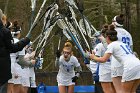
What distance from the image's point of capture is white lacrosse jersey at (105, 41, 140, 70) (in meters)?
8.94

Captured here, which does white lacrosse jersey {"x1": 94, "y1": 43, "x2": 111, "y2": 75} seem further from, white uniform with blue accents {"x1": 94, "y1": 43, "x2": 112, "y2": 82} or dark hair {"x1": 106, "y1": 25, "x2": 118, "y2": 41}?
dark hair {"x1": 106, "y1": 25, "x2": 118, "y2": 41}

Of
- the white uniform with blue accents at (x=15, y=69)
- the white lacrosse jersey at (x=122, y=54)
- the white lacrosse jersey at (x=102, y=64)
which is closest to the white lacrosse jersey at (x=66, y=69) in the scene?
the white lacrosse jersey at (x=102, y=64)

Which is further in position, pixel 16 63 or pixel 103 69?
pixel 103 69

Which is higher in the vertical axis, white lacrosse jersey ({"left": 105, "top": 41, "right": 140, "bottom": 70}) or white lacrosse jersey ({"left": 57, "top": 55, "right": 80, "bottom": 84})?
white lacrosse jersey ({"left": 105, "top": 41, "right": 140, "bottom": 70})

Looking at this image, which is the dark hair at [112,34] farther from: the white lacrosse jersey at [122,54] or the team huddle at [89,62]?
the white lacrosse jersey at [122,54]

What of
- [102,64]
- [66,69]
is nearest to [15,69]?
[102,64]

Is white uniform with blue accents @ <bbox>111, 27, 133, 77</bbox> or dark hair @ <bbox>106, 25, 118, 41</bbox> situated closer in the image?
dark hair @ <bbox>106, 25, 118, 41</bbox>

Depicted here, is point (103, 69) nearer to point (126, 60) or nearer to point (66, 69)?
point (66, 69)

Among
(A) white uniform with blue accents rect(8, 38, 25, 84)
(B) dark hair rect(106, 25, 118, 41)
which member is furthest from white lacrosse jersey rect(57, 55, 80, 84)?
(B) dark hair rect(106, 25, 118, 41)

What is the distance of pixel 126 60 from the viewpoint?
29.5 ft

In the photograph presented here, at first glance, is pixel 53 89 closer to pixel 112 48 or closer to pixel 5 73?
pixel 112 48

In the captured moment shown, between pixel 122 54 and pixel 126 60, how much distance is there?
5.5 inches

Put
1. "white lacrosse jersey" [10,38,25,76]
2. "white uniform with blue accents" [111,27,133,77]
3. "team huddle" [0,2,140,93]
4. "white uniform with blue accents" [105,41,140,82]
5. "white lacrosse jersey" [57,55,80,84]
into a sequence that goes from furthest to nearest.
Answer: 1. "white lacrosse jersey" [57,55,80,84]
2. "white lacrosse jersey" [10,38,25,76]
3. "white uniform with blue accents" [111,27,133,77]
4. "white uniform with blue accents" [105,41,140,82]
5. "team huddle" [0,2,140,93]

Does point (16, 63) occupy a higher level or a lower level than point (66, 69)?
higher
